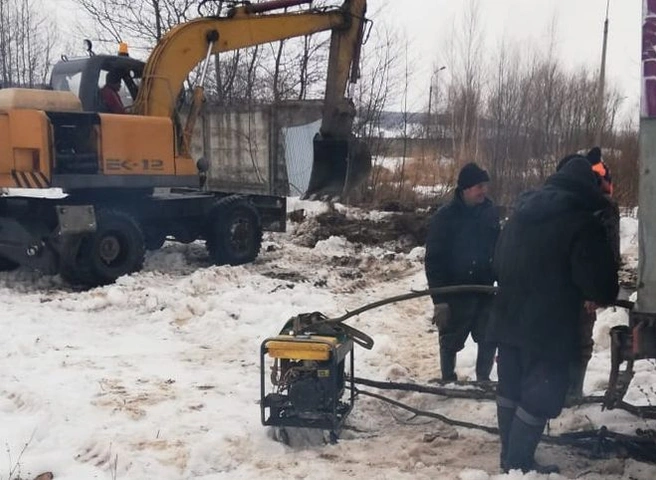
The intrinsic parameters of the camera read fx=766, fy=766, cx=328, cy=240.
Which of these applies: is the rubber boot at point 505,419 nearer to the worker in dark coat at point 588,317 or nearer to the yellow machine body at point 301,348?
the worker in dark coat at point 588,317

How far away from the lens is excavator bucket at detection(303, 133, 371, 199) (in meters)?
12.9

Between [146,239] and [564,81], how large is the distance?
14.9 m

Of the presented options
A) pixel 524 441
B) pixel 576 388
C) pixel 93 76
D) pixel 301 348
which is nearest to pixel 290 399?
pixel 301 348

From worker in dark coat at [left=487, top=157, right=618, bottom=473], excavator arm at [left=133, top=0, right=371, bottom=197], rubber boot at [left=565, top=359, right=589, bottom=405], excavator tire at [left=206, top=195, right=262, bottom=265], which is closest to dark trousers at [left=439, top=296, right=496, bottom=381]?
rubber boot at [left=565, top=359, right=589, bottom=405]

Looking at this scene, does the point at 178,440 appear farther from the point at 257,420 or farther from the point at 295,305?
the point at 295,305

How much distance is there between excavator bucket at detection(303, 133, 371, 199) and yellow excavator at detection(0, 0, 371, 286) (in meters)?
0.02

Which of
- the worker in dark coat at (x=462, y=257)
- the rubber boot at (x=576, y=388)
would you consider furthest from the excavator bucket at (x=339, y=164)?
the rubber boot at (x=576, y=388)

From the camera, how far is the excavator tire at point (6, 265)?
10.7m

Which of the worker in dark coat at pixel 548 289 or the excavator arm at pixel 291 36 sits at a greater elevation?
the excavator arm at pixel 291 36

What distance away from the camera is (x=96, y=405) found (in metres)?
5.46

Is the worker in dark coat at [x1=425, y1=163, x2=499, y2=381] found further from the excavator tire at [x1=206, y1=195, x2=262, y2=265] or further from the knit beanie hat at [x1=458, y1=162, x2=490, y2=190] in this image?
the excavator tire at [x1=206, y1=195, x2=262, y2=265]

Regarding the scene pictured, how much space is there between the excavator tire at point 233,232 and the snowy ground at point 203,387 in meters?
1.22

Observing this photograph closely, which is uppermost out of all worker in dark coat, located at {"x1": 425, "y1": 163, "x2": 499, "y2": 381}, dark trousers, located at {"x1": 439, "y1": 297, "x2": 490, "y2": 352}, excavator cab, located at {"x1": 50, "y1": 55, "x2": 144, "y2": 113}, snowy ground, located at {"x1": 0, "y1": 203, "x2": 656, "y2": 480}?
excavator cab, located at {"x1": 50, "y1": 55, "x2": 144, "y2": 113}

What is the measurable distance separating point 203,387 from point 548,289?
9.79ft
